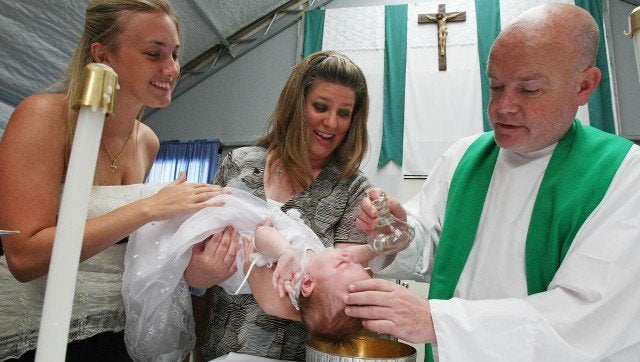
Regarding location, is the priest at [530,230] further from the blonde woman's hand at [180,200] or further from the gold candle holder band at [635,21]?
the gold candle holder band at [635,21]

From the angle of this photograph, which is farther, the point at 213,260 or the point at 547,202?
the point at 547,202

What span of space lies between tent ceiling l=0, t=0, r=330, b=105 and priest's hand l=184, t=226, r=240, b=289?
3.10m

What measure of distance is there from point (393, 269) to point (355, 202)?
322 mm

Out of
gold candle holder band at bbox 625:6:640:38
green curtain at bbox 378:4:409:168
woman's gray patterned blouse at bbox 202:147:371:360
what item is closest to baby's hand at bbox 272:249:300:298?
woman's gray patterned blouse at bbox 202:147:371:360

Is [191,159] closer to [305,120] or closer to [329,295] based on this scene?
[305,120]

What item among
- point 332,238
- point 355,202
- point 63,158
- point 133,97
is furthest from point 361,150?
point 63,158

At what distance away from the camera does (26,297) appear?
56.4 inches

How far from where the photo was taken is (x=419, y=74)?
648 centimetres

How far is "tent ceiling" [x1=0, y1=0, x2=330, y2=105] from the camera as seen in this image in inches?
169

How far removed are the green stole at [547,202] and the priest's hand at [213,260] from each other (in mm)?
780

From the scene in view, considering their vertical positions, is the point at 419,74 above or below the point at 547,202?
above

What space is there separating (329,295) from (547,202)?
34.6 inches

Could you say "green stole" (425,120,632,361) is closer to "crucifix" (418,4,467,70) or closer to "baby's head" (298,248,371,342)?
"baby's head" (298,248,371,342)

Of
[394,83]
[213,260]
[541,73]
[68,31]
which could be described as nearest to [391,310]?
[213,260]
